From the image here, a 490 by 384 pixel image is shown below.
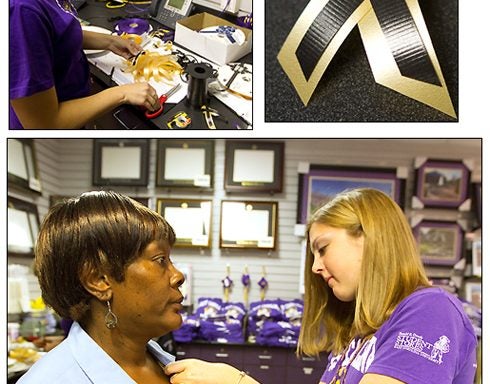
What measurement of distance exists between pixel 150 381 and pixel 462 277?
1819 mm

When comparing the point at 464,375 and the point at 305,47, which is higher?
the point at 305,47

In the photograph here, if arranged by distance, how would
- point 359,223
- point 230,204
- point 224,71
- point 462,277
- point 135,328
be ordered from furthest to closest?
point 462,277 → point 230,204 → point 224,71 → point 359,223 → point 135,328

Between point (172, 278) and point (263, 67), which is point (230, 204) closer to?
point (263, 67)

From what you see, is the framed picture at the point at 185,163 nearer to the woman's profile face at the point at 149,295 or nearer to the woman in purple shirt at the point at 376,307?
the woman in purple shirt at the point at 376,307

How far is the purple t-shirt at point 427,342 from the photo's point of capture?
40.5 inches

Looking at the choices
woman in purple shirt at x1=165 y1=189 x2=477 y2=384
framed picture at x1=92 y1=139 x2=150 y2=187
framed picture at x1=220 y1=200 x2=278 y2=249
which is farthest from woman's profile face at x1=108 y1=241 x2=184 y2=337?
framed picture at x1=220 y1=200 x2=278 y2=249

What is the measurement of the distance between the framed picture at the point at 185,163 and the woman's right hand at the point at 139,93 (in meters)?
0.73

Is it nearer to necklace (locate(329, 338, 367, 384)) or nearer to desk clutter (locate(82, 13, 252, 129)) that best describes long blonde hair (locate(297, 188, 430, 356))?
necklace (locate(329, 338, 367, 384))

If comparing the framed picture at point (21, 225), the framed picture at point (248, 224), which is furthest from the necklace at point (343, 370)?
the framed picture at point (21, 225)

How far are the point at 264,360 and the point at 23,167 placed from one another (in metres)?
1.06

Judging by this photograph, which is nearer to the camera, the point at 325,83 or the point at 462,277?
the point at 325,83

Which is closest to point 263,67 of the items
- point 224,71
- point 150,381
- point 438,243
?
point 224,71

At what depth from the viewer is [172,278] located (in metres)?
1.00

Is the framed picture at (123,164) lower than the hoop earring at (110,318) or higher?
higher
